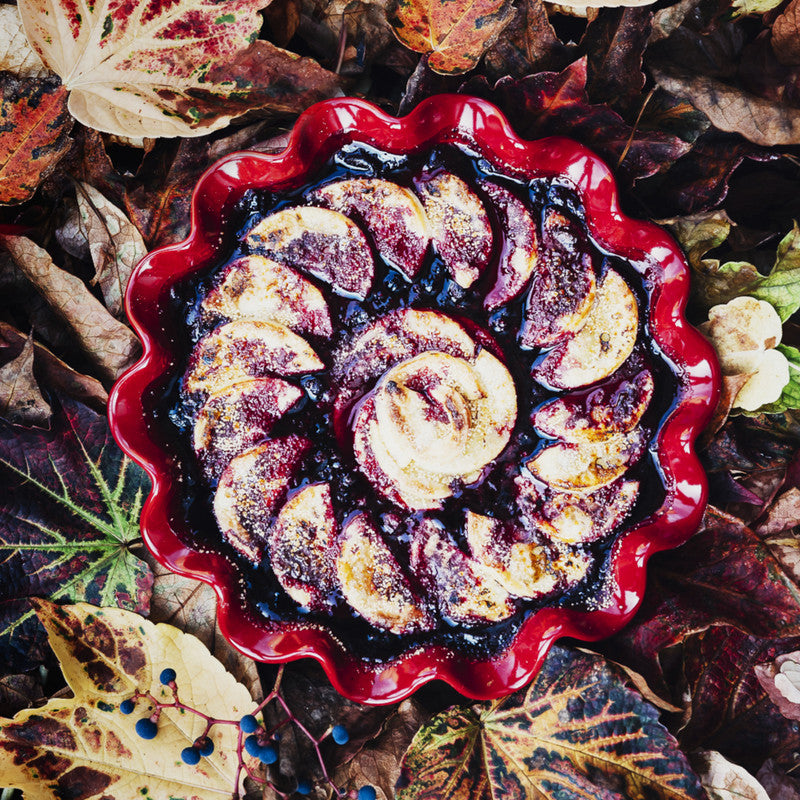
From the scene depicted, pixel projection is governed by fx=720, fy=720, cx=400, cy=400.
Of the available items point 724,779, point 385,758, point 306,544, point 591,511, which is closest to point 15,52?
→ point 306,544

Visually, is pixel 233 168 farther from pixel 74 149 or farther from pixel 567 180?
pixel 567 180

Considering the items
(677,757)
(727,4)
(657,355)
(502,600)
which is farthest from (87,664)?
(727,4)

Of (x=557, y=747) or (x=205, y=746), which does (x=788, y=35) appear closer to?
(x=557, y=747)

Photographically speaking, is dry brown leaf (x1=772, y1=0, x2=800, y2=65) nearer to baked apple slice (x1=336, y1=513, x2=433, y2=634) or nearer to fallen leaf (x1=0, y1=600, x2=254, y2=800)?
baked apple slice (x1=336, y1=513, x2=433, y2=634)

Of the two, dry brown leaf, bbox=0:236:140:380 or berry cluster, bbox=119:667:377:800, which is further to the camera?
dry brown leaf, bbox=0:236:140:380

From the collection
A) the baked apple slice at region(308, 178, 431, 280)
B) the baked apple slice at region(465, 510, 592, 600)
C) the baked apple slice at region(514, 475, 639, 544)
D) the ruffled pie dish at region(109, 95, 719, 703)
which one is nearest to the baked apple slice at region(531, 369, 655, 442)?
the ruffled pie dish at region(109, 95, 719, 703)

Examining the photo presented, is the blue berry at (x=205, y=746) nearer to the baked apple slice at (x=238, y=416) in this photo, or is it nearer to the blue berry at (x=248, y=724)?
the blue berry at (x=248, y=724)
